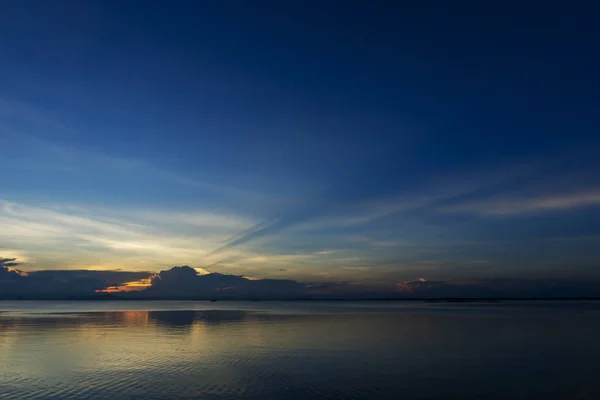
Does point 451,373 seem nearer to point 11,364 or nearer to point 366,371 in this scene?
point 366,371

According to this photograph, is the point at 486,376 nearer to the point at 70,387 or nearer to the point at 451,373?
the point at 451,373

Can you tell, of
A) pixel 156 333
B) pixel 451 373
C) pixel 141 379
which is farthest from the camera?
pixel 156 333

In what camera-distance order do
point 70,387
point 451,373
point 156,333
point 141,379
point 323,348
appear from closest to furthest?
point 70,387 < point 141,379 < point 451,373 < point 323,348 < point 156,333

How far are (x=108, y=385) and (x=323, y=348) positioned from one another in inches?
809

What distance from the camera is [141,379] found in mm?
27906

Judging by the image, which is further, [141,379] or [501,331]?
[501,331]

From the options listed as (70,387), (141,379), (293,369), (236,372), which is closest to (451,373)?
(293,369)

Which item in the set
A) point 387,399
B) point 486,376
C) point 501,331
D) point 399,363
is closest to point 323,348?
point 399,363

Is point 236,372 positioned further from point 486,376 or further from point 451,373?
point 486,376

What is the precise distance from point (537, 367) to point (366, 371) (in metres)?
12.5

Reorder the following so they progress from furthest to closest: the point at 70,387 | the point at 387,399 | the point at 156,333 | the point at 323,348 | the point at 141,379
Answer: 1. the point at 156,333
2. the point at 323,348
3. the point at 141,379
4. the point at 70,387
5. the point at 387,399

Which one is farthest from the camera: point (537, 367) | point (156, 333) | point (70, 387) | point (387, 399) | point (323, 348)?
point (156, 333)

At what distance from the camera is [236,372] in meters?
30.8

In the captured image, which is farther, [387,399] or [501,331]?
[501,331]
